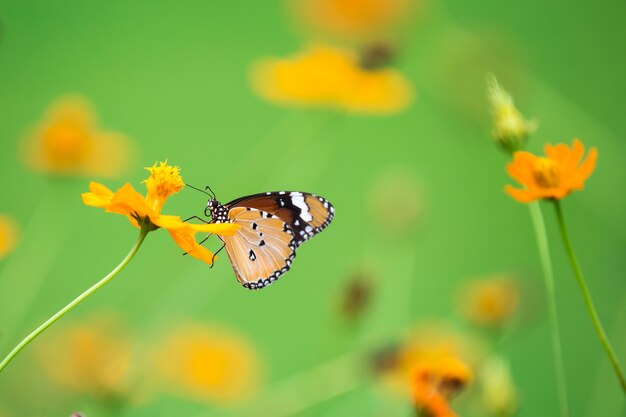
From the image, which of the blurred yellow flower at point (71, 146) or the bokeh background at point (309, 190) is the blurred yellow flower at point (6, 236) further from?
the blurred yellow flower at point (71, 146)

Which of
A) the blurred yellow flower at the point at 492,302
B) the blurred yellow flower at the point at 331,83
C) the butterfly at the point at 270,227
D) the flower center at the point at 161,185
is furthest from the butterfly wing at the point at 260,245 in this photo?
the blurred yellow flower at the point at 331,83

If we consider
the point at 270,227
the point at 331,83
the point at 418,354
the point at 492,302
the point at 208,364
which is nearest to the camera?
the point at 270,227

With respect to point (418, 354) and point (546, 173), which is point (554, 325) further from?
point (418, 354)

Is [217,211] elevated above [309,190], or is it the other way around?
[309,190]

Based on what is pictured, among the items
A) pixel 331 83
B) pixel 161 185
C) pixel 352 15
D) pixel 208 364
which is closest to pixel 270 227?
pixel 161 185

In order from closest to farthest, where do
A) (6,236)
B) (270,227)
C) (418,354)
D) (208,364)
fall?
(6,236) < (270,227) < (418,354) < (208,364)

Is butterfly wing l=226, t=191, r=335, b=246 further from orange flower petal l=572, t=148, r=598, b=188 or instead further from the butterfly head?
orange flower petal l=572, t=148, r=598, b=188
